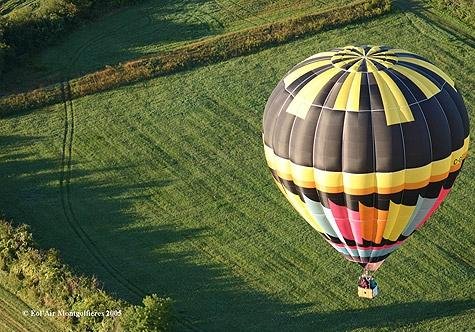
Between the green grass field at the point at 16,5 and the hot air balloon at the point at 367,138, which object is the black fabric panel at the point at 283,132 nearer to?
the hot air balloon at the point at 367,138

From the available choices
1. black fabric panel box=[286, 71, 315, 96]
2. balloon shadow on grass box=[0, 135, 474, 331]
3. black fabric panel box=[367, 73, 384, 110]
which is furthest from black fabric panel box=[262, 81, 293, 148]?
balloon shadow on grass box=[0, 135, 474, 331]

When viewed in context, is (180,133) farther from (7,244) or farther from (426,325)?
(426,325)

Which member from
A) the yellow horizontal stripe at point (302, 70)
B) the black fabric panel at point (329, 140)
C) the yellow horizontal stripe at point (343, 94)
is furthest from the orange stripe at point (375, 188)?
the yellow horizontal stripe at point (302, 70)

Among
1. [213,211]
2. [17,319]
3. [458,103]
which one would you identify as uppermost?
[458,103]

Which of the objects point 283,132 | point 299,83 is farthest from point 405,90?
point 283,132

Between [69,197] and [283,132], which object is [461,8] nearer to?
[69,197]

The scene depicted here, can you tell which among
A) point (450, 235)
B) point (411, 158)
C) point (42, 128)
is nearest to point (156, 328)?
point (411, 158)

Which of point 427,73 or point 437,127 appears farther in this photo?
point 427,73
